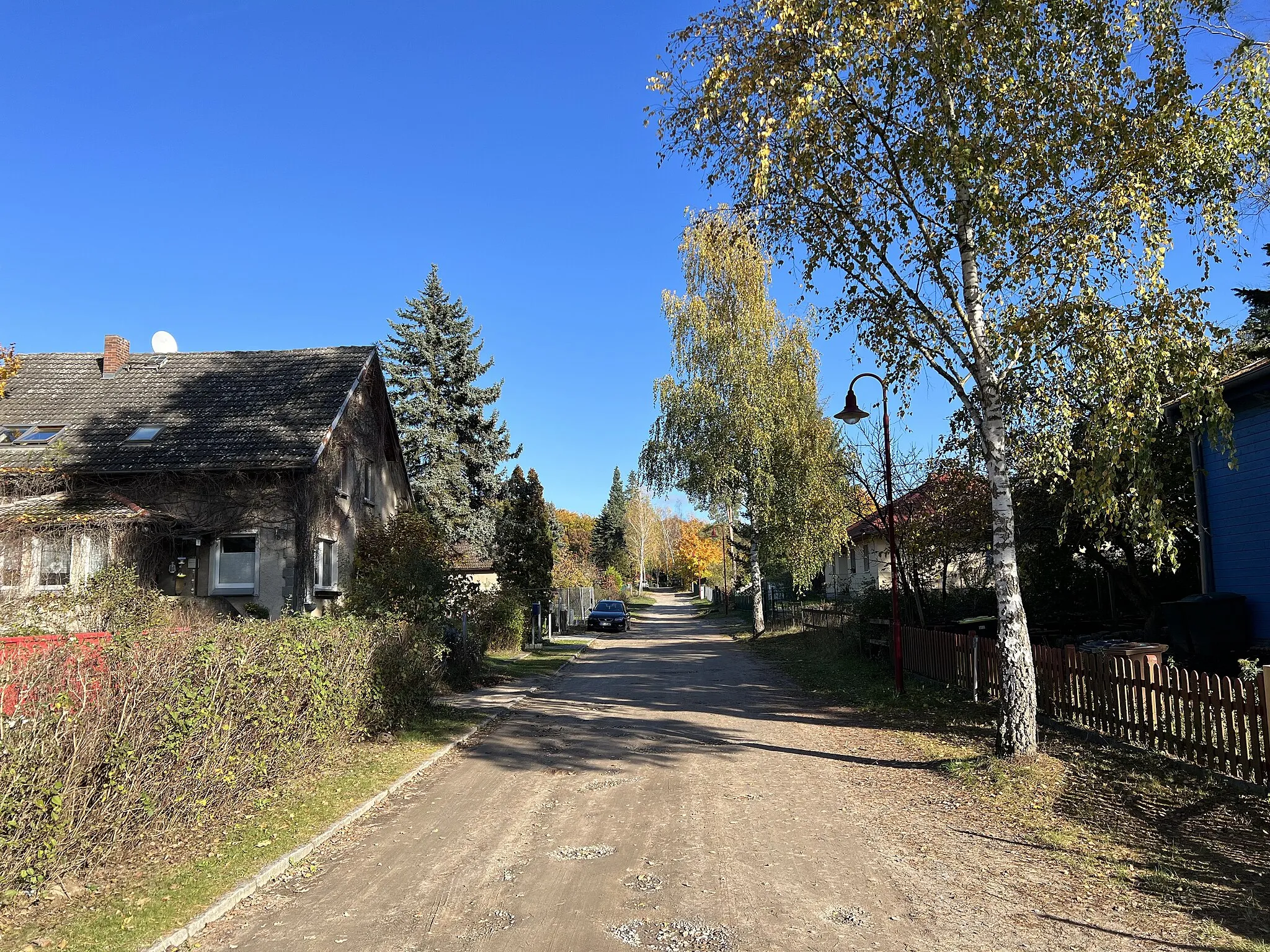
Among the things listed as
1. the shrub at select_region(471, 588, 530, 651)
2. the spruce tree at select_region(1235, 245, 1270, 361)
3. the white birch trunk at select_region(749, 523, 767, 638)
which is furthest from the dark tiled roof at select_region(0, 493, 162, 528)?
the spruce tree at select_region(1235, 245, 1270, 361)

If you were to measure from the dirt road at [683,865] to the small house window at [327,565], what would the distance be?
10.4 meters

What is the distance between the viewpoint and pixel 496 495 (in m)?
39.4

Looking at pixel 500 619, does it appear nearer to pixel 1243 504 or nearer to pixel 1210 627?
pixel 1210 627

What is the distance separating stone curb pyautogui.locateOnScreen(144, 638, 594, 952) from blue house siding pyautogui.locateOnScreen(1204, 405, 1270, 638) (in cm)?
1240

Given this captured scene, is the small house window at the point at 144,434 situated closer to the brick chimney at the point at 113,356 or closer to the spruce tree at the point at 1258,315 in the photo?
the brick chimney at the point at 113,356

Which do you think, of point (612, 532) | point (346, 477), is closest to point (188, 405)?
point (346, 477)

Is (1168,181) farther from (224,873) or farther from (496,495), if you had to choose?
(496,495)

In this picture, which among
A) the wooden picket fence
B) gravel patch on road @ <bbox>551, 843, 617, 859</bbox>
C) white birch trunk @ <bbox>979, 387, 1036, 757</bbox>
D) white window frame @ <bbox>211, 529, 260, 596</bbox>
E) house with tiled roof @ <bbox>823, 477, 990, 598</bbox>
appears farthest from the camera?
white window frame @ <bbox>211, 529, 260, 596</bbox>

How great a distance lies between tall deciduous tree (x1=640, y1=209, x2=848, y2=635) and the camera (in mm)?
28125

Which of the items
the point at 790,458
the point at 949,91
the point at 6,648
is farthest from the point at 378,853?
the point at 790,458

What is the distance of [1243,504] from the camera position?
12.9 meters

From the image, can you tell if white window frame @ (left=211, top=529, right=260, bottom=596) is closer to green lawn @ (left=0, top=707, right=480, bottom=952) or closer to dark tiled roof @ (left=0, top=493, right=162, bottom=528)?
dark tiled roof @ (left=0, top=493, right=162, bottom=528)

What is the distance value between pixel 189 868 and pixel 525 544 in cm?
2330

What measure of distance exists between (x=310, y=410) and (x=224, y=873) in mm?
15570
